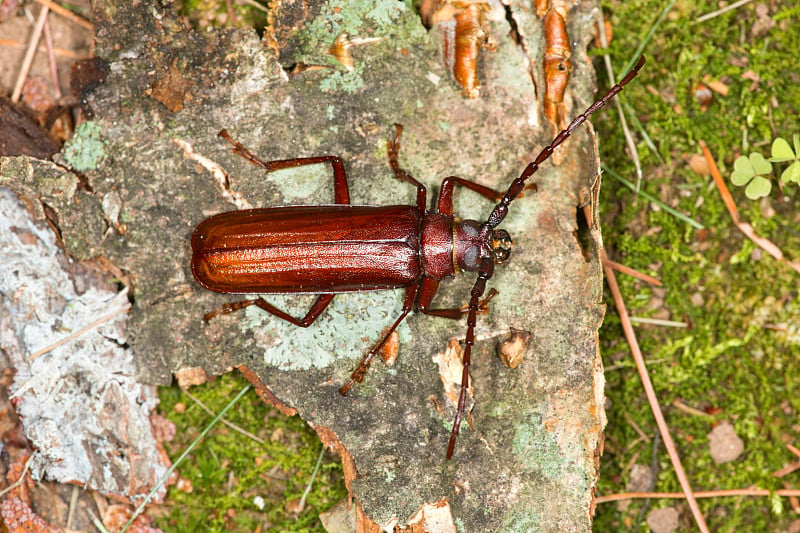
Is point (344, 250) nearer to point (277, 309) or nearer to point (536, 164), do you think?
point (277, 309)

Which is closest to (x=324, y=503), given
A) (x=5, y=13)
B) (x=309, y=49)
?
(x=309, y=49)

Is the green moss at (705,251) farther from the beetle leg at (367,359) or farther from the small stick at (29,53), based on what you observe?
the small stick at (29,53)

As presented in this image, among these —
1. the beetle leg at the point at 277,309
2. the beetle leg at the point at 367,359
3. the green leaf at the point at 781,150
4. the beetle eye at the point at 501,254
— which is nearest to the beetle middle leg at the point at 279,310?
the beetle leg at the point at 277,309

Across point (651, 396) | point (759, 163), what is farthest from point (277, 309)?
point (759, 163)

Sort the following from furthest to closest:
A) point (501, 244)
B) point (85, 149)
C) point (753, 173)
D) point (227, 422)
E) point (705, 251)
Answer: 1. point (705, 251)
2. point (753, 173)
3. point (227, 422)
4. point (85, 149)
5. point (501, 244)

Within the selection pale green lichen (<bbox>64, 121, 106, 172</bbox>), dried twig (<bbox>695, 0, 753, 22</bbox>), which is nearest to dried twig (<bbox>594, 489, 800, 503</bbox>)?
dried twig (<bbox>695, 0, 753, 22</bbox>)
